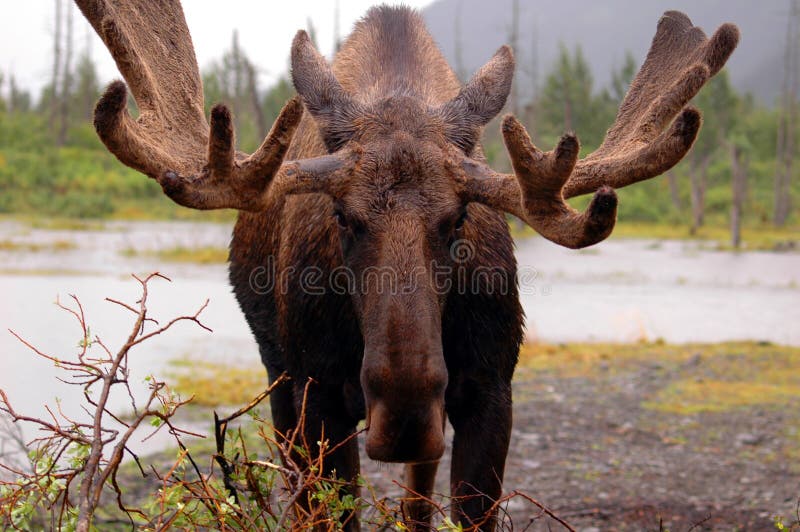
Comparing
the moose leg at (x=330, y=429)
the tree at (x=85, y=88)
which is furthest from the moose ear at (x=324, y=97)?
the tree at (x=85, y=88)

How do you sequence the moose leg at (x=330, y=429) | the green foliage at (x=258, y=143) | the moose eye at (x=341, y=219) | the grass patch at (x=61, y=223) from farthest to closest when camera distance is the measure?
1. the green foliage at (x=258, y=143)
2. the grass patch at (x=61, y=223)
3. the moose leg at (x=330, y=429)
4. the moose eye at (x=341, y=219)

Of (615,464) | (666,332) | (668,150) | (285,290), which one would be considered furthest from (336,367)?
(666,332)

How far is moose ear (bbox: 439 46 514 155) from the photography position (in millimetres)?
3838

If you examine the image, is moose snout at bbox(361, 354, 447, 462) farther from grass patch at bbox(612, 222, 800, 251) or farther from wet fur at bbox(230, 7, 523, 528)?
grass patch at bbox(612, 222, 800, 251)

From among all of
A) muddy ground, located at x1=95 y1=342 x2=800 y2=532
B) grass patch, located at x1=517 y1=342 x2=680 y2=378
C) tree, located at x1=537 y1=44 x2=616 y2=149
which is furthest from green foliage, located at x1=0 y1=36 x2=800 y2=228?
muddy ground, located at x1=95 y1=342 x2=800 y2=532

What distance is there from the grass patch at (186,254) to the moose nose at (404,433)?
16176mm

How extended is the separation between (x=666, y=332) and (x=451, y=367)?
974 cm

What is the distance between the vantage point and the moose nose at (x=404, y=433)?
308 cm

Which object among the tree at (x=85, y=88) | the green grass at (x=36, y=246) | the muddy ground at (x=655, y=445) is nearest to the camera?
the muddy ground at (x=655, y=445)

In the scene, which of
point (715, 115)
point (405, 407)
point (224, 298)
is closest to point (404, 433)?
point (405, 407)

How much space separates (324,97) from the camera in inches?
156

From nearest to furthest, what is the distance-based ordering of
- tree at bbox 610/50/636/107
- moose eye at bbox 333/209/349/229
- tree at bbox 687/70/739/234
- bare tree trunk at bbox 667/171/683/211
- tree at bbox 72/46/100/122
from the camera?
moose eye at bbox 333/209/349/229 → tree at bbox 687/70/739/234 → bare tree trunk at bbox 667/171/683/211 → tree at bbox 610/50/636/107 → tree at bbox 72/46/100/122

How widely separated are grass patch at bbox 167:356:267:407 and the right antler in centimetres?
424

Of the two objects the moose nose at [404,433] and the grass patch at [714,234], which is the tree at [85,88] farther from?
the moose nose at [404,433]
